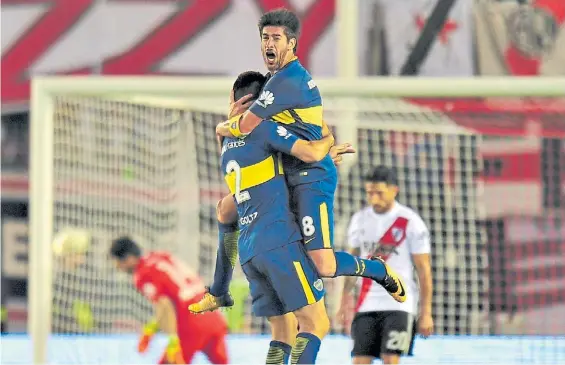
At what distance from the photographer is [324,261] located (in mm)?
5637

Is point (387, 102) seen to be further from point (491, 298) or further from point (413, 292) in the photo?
point (413, 292)

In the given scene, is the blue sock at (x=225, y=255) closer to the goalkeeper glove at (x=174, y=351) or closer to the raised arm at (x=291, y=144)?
the raised arm at (x=291, y=144)

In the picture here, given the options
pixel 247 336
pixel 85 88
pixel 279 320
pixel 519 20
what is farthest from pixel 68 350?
pixel 519 20

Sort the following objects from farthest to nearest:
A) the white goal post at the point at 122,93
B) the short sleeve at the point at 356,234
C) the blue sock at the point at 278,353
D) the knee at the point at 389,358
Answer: the white goal post at the point at 122,93 → the short sleeve at the point at 356,234 → the knee at the point at 389,358 → the blue sock at the point at 278,353

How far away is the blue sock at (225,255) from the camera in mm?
6066

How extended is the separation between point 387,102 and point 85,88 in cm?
349

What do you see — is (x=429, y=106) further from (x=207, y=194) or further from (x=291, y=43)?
(x=291, y=43)

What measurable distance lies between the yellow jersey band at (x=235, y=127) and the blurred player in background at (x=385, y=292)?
2.22 meters

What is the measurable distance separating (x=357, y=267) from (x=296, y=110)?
0.74 metres

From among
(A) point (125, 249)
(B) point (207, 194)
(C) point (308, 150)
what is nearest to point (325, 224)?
(C) point (308, 150)

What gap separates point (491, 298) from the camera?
41.0 feet

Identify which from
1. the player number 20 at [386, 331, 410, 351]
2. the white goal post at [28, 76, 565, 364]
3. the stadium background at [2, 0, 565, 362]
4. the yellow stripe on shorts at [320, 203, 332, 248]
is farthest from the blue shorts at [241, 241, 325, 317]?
the stadium background at [2, 0, 565, 362]

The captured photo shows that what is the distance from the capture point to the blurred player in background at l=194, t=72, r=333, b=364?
18.3 ft

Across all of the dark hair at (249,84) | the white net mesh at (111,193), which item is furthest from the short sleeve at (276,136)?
the white net mesh at (111,193)
